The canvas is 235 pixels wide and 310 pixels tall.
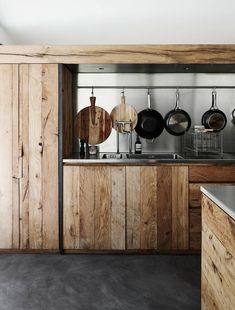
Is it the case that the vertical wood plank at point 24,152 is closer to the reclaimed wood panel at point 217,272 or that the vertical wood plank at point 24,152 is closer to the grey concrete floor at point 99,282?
the grey concrete floor at point 99,282

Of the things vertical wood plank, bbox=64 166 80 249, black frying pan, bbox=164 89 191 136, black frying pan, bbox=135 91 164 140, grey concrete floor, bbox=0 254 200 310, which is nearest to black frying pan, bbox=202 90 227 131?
black frying pan, bbox=164 89 191 136

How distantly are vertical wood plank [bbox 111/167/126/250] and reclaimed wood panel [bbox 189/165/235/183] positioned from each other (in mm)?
592

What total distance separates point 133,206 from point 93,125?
924 mm

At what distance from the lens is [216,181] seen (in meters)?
2.94

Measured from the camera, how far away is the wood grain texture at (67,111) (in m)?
3.07

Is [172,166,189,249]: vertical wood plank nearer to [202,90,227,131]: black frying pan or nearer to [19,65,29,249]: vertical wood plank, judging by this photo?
[202,90,227,131]: black frying pan

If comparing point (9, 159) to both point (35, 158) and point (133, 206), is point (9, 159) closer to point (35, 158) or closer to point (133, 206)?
point (35, 158)

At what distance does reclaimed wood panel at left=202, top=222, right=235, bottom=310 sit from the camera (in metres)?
1.27

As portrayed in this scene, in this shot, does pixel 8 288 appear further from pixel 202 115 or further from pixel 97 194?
pixel 202 115

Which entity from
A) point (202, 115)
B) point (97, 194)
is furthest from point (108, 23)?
point (97, 194)

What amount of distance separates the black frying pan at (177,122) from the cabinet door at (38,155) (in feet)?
3.91

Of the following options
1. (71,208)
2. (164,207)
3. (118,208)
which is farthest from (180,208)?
(71,208)

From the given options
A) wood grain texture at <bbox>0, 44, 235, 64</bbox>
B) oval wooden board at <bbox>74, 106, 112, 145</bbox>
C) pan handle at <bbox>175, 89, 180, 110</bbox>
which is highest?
wood grain texture at <bbox>0, 44, 235, 64</bbox>

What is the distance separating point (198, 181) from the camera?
2957 millimetres
